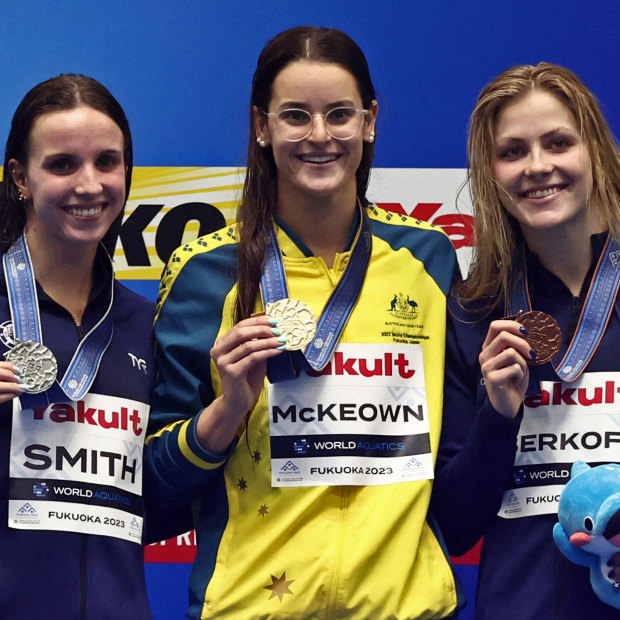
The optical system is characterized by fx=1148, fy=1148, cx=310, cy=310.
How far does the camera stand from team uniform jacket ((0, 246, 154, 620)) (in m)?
2.31

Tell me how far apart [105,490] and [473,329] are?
→ 0.90m

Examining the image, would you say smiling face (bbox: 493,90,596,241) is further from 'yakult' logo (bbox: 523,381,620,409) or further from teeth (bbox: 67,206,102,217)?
teeth (bbox: 67,206,102,217)

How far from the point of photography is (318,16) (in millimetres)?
3512

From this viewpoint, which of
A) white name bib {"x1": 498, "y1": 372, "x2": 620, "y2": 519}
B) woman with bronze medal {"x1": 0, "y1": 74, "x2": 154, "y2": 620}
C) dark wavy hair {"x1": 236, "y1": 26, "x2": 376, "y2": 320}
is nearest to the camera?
woman with bronze medal {"x1": 0, "y1": 74, "x2": 154, "y2": 620}

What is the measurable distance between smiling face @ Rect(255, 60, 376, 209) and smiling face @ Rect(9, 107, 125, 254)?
0.38 metres

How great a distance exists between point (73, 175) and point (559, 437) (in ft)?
3.90

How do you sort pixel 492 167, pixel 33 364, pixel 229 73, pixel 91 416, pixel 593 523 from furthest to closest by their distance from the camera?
pixel 229 73, pixel 492 167, pixel 91 416, pixel 33 364, pixel 593 523

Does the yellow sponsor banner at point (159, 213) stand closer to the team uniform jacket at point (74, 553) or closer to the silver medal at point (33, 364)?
the team uniform jacket at point (74, 553)

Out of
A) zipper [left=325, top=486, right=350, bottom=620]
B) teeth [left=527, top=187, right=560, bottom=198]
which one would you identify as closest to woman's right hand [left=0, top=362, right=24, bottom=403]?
zipper [left=325, top=486, right=350, bottom=620]

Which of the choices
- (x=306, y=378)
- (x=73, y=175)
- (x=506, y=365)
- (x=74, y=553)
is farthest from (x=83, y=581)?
(x=506, y=365)

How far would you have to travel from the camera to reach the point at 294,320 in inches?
96.0

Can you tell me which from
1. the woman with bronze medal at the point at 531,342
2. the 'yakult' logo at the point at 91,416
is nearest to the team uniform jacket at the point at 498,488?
the woman with bronze medal at the point at 531,342

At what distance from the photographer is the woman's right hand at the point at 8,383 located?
2264 millimetres

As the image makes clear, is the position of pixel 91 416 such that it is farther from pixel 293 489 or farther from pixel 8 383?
pixel 293 489
